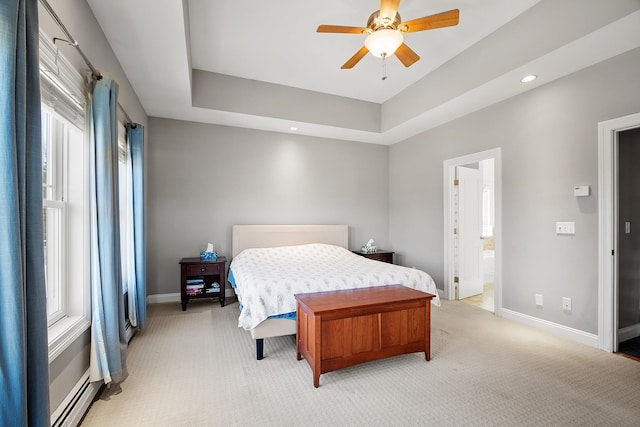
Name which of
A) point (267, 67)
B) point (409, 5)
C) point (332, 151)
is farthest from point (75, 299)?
point (332, 151)

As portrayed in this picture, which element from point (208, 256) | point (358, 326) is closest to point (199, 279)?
point (208, 256)

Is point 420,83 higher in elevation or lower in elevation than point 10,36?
higher

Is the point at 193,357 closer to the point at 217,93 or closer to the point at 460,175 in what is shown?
the point at 217,93

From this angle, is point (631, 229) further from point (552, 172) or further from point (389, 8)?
point (389, 8)

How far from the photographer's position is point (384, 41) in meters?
2.24

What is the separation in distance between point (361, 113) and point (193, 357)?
405cm

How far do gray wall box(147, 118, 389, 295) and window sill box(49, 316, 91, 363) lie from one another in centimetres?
244

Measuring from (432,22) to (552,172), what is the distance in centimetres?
211

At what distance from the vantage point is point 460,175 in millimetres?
4402

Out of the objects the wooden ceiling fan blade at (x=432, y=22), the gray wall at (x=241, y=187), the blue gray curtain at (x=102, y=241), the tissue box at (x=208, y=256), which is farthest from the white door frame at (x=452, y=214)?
the blue gray curtain at (x=102, y=241)

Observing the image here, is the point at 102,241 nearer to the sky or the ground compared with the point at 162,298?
nearer to the sky

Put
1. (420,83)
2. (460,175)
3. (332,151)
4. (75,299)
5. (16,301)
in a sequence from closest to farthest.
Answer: (16,301) → (75,299) → (420,83) → (460,175) → (332,151)

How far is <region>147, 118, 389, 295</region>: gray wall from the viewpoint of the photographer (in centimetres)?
425

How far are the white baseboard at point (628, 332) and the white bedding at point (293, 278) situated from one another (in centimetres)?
188
